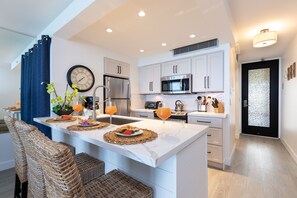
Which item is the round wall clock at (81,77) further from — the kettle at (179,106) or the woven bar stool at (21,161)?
the kettle at (179,106)

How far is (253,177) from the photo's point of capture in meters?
2.22

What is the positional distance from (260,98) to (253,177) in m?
3.18

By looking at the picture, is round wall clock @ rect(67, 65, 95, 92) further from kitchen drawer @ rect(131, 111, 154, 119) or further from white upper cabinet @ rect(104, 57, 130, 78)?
kitchen drawer @ rect(131, 111, 154, 119)

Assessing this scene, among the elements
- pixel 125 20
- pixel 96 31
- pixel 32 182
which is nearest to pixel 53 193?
pixel 32 182

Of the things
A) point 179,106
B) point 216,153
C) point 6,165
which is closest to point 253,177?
point 216,153

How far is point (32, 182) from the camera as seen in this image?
1.09 m

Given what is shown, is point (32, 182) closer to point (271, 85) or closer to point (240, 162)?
point (240, 162)

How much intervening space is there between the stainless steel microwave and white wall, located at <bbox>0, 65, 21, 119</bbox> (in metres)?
3.09

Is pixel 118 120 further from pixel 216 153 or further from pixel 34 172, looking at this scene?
pixel 216 153

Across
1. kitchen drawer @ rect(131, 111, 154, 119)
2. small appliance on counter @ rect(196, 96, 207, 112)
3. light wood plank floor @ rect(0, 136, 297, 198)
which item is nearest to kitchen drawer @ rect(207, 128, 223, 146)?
light wood plank floor @ rect(0, 136, 297, 198)

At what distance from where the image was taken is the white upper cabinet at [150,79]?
3.85m

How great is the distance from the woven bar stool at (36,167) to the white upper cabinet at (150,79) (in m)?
2.78

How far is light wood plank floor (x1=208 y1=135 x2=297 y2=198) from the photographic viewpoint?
1.87 metres

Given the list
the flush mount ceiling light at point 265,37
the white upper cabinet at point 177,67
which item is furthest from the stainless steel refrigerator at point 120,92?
the flush mount ceiling light at point 265,37
